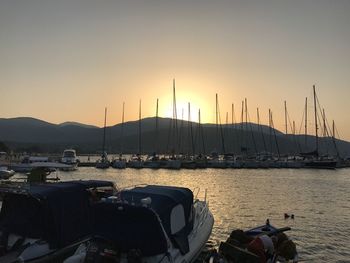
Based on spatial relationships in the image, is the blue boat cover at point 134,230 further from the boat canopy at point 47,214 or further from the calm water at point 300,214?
the calm water at point 300,214

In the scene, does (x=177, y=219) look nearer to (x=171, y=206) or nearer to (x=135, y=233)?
(x=171, y=206)

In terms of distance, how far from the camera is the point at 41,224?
16969mm

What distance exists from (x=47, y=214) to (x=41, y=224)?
45cm

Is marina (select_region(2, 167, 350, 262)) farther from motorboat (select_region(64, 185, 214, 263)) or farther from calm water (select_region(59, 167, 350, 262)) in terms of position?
motorboat (select_region(64, 185, 214, 263))

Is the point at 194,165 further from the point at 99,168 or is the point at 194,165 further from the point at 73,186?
the point at 73,186

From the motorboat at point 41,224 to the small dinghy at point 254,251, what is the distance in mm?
5661

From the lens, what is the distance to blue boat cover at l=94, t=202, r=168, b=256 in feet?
45.9

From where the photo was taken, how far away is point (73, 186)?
61.2 ft

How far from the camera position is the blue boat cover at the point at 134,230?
13992mm

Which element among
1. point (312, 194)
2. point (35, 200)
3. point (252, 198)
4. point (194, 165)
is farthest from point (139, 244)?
point (194, 165)

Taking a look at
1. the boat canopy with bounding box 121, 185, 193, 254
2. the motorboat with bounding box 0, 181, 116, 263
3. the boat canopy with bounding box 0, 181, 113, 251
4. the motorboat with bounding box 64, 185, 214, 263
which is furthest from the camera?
the boat canopy with bounding box 0, 181, 113, 251

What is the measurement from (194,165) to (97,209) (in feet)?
302

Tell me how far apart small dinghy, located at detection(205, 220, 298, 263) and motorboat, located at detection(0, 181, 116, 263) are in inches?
223

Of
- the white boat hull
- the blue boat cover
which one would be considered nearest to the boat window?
the white boat hull
